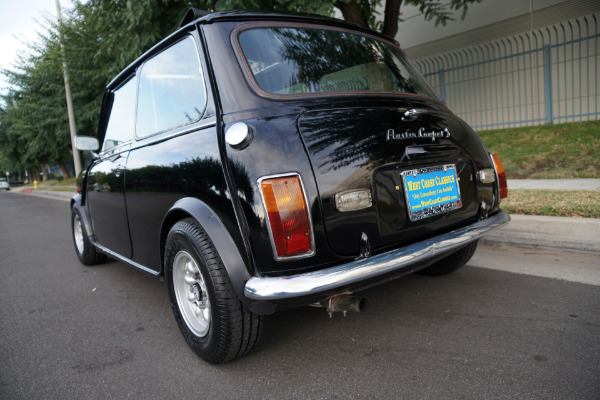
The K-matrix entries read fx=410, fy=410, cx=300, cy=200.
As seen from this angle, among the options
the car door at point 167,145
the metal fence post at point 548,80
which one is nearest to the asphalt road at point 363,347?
the car door at point 167,145

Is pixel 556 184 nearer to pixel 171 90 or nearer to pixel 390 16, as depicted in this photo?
pixel 390 16

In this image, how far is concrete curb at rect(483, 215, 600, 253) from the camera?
364 cm

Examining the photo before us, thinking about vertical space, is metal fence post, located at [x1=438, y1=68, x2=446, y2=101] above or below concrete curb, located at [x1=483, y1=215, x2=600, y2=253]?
above

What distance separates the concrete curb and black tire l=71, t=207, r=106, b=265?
13.6 ft

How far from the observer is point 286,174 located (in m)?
1.87

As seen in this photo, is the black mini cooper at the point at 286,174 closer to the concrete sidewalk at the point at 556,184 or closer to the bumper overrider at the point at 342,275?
the bumper overrider at the point at 342,275

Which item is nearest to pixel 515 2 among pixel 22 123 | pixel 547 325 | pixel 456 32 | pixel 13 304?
pixel 456 32

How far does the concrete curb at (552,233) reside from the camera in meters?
3.64

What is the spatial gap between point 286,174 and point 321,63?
893 mm

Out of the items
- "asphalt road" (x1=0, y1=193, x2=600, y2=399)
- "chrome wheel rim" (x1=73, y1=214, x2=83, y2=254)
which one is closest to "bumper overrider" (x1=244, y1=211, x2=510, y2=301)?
"asphalt road" (x1=0, y1=193, x2=600, y2=399)

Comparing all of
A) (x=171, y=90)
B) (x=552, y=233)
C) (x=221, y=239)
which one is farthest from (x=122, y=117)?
(x=552, y=233)

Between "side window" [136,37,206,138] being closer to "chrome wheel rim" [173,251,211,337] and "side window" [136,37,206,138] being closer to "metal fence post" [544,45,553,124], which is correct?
"chrome wheel rim" [173,251,211,337]

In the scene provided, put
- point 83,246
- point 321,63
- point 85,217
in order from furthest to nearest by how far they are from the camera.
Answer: point 83,246
point 85,217
point 321,63

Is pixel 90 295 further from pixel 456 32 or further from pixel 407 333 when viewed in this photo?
pixel 456 32
